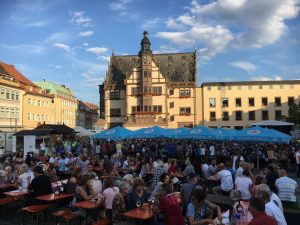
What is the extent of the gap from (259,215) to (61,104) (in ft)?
262

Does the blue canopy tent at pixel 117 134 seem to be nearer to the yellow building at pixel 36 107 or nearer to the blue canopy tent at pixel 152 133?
the blue canopy tent at pixel 152 133

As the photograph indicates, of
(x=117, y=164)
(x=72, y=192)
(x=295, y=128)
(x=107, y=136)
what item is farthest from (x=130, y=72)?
(x=72, y=192)

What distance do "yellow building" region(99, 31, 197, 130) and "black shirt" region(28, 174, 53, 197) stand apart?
52229 millimetres

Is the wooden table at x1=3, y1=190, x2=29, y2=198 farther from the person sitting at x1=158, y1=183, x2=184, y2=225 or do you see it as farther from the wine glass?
the person sitting at x1=158, y1=183, x2=184, y2=225

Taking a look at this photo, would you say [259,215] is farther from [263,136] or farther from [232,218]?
[263,136]

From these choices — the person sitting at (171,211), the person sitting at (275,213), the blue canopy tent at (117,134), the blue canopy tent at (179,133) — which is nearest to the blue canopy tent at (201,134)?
the blue canopy tent at (179,133)

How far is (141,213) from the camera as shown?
8180mm

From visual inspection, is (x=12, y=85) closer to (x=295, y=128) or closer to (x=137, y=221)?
(x=295, y=128)

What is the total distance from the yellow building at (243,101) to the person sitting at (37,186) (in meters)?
57.2

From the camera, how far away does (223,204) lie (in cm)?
1068

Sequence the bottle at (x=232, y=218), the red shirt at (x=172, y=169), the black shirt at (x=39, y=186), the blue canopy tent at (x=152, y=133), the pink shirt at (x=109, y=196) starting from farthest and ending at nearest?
the blue canopy tent at (x=152, y=133)
the red shirt at (x=172, y=169)
the black shirt at (x=39, y=186)
the pink shirt at (x=109, y=196)
the bottle at (x=232, y=218)

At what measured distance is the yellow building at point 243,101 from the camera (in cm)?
6456

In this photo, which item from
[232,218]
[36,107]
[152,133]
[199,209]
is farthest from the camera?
[36,107]

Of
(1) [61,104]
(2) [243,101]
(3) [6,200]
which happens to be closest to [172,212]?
(3) [6,200]
